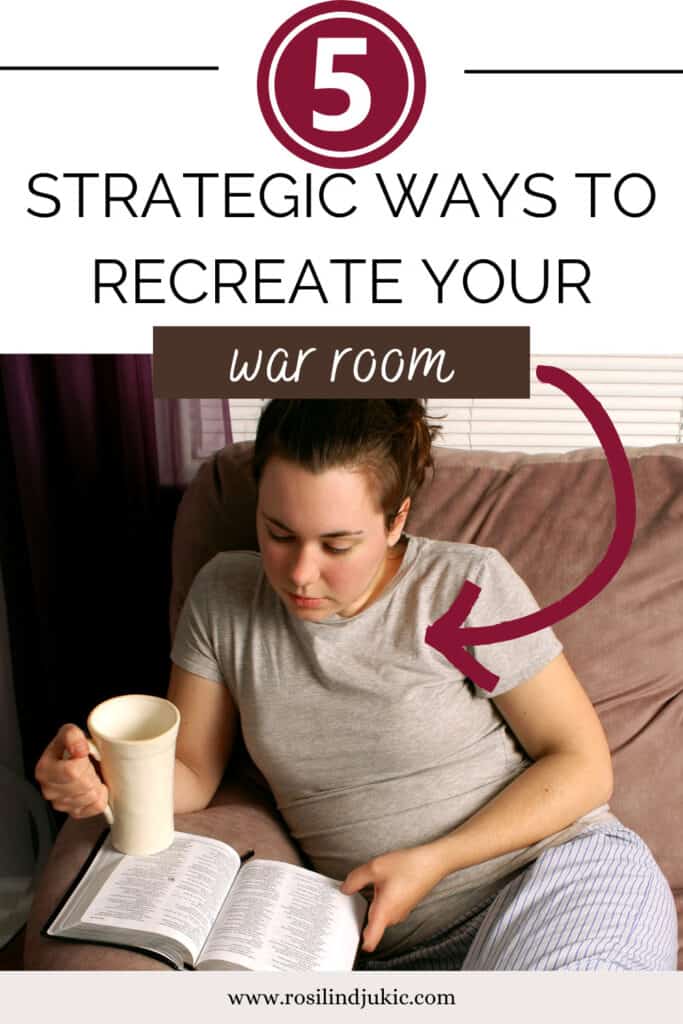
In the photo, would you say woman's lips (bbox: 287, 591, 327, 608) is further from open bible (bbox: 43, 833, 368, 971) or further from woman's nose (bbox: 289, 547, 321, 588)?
open bible (bbox: 43, 833, 368, 971)

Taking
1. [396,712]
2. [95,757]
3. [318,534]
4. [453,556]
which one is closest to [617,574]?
[453,556]

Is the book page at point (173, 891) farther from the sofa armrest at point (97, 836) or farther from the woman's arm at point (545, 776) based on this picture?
the woman's arm at point (545, 776)

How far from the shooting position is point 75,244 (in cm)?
123

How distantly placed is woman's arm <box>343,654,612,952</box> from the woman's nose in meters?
0.28

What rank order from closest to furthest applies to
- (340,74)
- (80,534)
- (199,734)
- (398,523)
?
1. (340,74)
2. (398,523)
3. (199,734)
4. (80,534)

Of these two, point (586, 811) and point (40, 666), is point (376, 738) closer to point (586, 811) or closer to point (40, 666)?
point (586, 811)

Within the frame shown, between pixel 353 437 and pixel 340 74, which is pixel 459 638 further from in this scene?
pixel 340 74

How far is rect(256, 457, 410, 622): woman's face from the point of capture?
1.12 meters

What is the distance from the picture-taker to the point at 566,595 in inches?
53.9

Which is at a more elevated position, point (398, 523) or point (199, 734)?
point (398, 523)

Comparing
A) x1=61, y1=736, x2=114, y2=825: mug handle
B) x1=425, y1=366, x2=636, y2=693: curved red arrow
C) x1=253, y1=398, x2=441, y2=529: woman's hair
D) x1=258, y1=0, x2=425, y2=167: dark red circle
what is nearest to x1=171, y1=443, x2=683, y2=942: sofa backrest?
x1=425, y1=366, x2=636, y2=693: curved red arrow

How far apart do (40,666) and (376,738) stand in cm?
73

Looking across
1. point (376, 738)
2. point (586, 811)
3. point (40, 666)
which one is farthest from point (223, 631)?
point (40, 666)

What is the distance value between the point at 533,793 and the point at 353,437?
0.46 m
